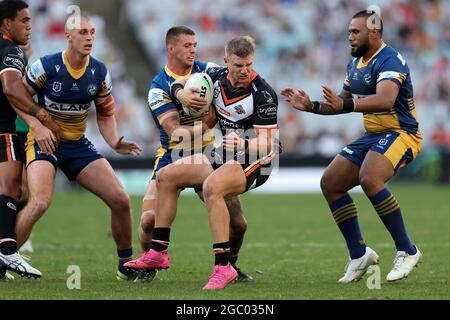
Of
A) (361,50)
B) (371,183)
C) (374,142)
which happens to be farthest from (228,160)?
(361,50)

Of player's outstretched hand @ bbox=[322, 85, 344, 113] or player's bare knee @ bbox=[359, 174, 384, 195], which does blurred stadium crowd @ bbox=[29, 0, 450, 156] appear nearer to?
player's bare knee @ bbox=[359, 174, 384, 195]

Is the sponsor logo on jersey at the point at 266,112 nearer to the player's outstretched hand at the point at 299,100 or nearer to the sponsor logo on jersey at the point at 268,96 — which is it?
the sponsor logo on jersey at the point at 268,96

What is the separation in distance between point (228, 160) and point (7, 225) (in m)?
2.16

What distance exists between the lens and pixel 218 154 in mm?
8578

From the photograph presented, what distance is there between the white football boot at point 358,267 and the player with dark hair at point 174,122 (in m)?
0.93

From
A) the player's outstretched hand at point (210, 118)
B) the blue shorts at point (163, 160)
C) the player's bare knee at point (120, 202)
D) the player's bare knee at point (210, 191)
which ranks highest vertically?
the player's outstretched hand at point (210, 118)

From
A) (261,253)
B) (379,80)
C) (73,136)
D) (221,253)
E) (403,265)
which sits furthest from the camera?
(261,253)

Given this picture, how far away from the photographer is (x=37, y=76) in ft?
28.3

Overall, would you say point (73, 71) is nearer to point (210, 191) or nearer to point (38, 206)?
point (38, 206)

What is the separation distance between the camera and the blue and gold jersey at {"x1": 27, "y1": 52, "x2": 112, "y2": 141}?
864 centimetres

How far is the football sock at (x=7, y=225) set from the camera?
332 inches

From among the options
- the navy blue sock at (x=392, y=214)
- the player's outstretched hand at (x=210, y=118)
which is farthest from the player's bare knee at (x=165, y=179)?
the navy blue sock at (x=392, y=214)
